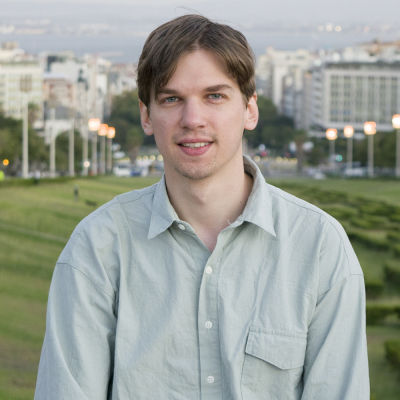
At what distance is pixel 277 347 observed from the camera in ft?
6.69

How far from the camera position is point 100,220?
7.21ft

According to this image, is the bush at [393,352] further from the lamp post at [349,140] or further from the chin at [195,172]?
the lamp post at [349,140]

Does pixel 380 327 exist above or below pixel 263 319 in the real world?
below

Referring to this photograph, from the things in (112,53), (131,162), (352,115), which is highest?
(112,53)

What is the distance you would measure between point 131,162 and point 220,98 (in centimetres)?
8939

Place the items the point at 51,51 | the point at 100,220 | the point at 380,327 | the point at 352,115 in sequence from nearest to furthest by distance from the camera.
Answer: the point at 100,220
the point at 380,327
the point at 352,115
the point at 51,51

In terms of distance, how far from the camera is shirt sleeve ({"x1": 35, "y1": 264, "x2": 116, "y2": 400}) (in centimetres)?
204

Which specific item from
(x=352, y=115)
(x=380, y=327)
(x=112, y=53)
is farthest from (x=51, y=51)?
(x=380, y=327)

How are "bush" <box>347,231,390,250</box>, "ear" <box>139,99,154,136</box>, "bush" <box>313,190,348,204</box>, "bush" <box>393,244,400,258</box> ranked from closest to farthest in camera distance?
"ear" <box>139,99,154,136</box>, "bush" <box>393,244,400,258</box>, "bush" <box>347,231,390,250</box>, "bush" <box>313,190,348,204</box>

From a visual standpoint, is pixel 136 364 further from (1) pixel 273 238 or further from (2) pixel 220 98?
(2) pixel 220 98

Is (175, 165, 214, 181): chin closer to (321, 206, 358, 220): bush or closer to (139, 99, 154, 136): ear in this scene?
(139, 99, 154, 136): ear

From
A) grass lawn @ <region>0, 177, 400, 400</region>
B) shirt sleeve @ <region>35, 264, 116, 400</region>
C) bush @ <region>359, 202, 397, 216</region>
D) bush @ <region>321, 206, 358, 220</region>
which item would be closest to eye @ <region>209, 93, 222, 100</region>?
shirt sleeve @ <region>35, 264, 116, 400</region>

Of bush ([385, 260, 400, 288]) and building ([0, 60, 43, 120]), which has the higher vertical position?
building ([0, 60, 43, 120])

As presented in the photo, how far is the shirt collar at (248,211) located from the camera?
2.14 m
